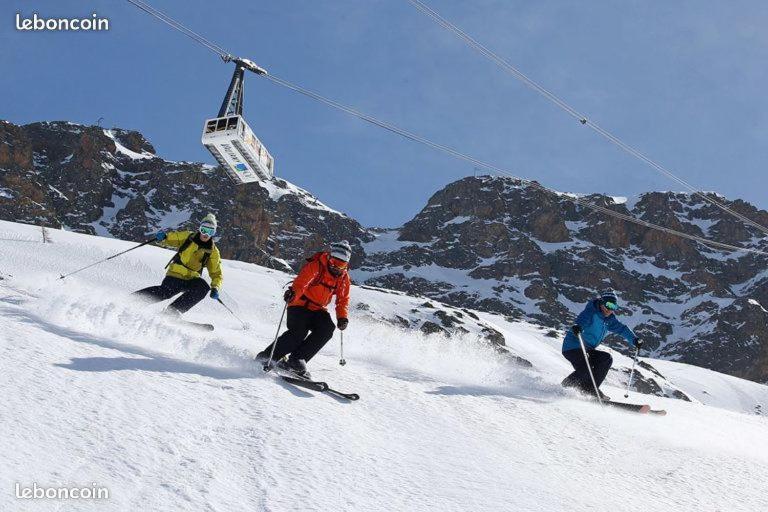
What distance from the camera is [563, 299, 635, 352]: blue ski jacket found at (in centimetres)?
1067

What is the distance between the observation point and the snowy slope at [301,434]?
439 cm

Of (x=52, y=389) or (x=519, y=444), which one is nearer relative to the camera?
(x=52, y=389)

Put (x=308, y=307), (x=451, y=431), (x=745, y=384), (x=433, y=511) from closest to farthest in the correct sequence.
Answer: (x=433, y=511) → (x=451, y=431) → (x=308, y=307) → (x=745, y=384)

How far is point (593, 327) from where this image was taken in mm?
10711

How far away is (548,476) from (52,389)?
3.63m

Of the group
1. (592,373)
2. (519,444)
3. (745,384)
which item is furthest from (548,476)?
(745,384)

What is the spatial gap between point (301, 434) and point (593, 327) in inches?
247

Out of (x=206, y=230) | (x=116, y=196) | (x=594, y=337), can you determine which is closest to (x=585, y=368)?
(x=594, y=337)

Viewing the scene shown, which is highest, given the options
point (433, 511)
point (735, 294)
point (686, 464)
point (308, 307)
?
point (735, 294)

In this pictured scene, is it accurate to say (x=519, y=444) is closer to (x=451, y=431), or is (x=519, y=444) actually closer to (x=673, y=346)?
(x=451, y=431)

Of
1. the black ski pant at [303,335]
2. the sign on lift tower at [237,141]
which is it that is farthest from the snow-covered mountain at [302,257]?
the black ski pant at [303,335]

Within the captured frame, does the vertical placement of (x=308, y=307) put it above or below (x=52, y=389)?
above

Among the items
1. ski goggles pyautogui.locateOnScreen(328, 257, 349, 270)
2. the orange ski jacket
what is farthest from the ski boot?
ski goggles pyautogui.locateOnScreen(328, 257, 349, 270)

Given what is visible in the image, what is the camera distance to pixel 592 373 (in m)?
10.3
